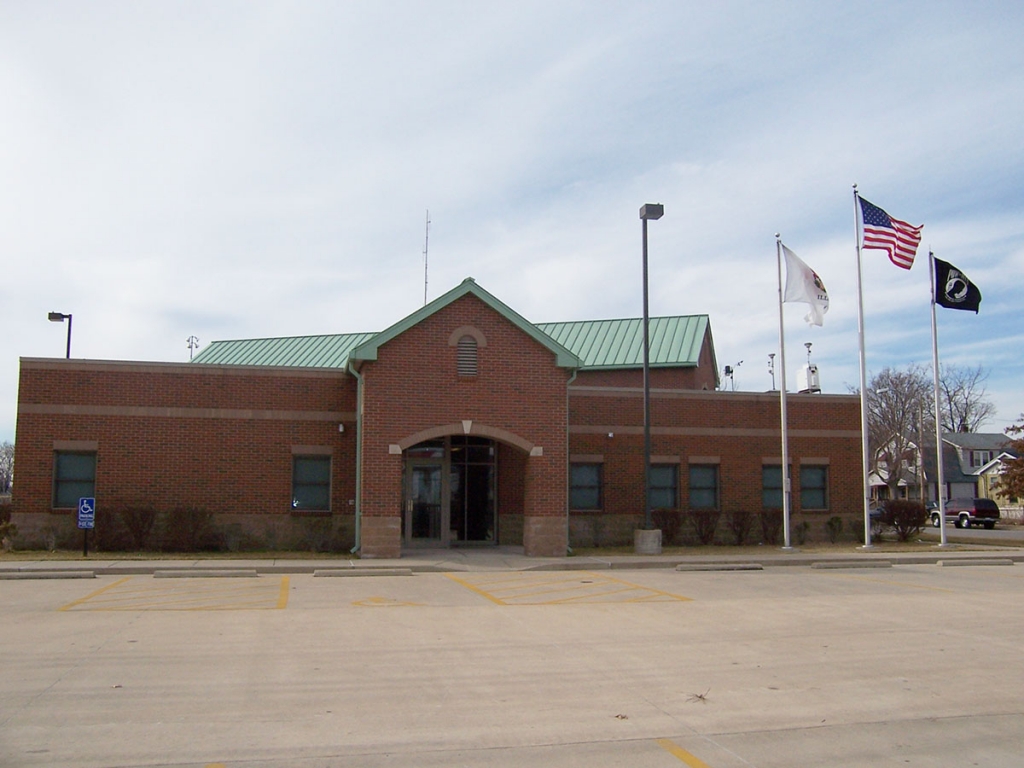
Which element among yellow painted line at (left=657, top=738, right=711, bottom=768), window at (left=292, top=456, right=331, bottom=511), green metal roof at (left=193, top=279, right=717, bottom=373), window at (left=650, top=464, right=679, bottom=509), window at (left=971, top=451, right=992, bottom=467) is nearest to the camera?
yellow painted line at (left=657, top=738, right=711, bottom=768)

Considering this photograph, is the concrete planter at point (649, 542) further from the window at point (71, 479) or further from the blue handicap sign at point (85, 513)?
the window at point (71, 479)

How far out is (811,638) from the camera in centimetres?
1198

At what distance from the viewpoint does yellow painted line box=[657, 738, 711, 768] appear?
6.66m

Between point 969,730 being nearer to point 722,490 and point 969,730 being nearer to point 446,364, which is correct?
point 446,364

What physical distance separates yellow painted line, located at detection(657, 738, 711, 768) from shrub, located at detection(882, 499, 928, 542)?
2540 cm

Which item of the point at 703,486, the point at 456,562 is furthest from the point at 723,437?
the point at 456,562

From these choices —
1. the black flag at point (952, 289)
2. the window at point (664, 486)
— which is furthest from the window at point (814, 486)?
the black flag at point (952, 289)

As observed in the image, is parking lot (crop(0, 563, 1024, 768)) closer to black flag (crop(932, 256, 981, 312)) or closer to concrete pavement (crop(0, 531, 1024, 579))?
concrete pavement (crop(0, 531, 1024, 579))

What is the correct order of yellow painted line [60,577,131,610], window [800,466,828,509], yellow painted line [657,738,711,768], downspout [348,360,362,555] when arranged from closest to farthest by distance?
yellow painted line [657,738,711,768], yellow painted line [60,577,131,610], downspout [348,360,362,555], window [800,466,828,509]

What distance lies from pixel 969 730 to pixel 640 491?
65.8 feet

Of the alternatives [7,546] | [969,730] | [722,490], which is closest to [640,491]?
[722,490]

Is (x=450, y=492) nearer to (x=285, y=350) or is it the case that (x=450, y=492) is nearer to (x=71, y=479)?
(x=71, y=479)

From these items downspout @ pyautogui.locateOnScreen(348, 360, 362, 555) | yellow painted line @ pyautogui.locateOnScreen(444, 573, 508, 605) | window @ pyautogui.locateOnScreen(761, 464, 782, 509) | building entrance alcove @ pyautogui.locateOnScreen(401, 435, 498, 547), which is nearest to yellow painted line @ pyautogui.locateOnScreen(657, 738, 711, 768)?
yellow painted line @ pyautogui.locateOnScreen(444, 573, 508, 605)

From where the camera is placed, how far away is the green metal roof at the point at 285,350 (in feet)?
132
